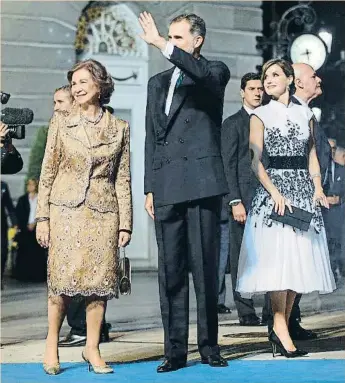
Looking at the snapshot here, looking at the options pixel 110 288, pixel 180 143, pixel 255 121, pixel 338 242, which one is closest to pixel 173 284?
pixel 110 288

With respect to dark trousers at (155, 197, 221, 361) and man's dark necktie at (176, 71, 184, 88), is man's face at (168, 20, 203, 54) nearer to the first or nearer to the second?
man's dark necktie at (176, 71, 184, 88)

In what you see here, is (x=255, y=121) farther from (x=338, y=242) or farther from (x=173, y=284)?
(x=338, y=242)

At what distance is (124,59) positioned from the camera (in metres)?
13.2

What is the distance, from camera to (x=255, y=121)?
6.14 meters

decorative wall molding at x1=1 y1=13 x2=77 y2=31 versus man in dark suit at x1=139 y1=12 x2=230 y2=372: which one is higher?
decorative wall molding at x1=1 y1=13 x2=77 y2=31

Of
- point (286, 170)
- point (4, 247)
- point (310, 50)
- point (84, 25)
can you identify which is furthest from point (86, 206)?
point (84, 25)

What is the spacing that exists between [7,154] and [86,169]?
0.48m

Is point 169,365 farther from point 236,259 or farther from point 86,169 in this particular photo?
point 236,259

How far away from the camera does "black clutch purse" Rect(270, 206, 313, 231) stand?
5992mm

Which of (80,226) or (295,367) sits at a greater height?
(80,226)

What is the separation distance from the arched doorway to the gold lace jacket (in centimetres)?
728

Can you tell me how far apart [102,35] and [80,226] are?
310 inches

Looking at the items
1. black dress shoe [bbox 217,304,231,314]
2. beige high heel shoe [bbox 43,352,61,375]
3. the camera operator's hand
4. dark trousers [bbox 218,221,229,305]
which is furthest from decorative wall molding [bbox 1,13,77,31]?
beige high heel shoe [bbox 43,352,61,375]

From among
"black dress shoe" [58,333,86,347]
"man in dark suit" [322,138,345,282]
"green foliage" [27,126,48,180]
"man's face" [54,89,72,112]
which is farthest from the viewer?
"green foliage" [27,126,48,180]
